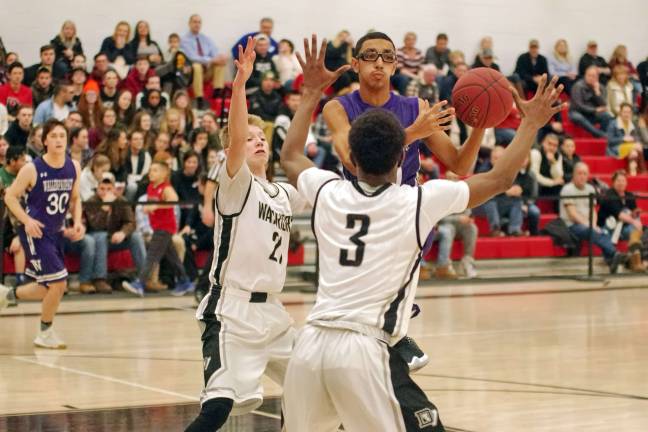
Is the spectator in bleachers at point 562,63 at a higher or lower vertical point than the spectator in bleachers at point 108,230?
higher

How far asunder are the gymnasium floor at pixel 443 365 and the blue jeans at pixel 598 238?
1.92 m

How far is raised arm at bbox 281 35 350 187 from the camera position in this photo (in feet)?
16.2

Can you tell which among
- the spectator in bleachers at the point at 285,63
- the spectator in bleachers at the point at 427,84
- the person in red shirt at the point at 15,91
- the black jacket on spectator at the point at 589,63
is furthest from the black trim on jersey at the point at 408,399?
the black jacket on spectator at the point at 589,63

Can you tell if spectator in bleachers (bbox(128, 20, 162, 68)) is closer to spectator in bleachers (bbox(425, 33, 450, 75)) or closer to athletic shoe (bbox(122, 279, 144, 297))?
athletic shoe (bbox(122, 279, 144, 297))

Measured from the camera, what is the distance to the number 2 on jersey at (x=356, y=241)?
445cm

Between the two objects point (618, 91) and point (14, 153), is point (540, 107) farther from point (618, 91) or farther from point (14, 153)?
point (618, 91)

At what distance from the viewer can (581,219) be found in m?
16.2

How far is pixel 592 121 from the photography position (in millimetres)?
20281

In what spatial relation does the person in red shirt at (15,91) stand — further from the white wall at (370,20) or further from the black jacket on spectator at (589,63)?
the black jacket on spectator at (589,63)

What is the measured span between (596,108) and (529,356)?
36.0 feet

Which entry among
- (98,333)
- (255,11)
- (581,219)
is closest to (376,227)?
(98,333)

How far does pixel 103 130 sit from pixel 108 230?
1817 millimetres

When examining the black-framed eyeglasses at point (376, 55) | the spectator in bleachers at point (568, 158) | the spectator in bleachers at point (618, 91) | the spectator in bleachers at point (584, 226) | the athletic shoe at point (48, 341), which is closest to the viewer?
the black-framed eyeglasses at point (376, 55)

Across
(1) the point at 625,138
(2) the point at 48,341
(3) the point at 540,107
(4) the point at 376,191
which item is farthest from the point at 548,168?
(4) the point at 376,191
